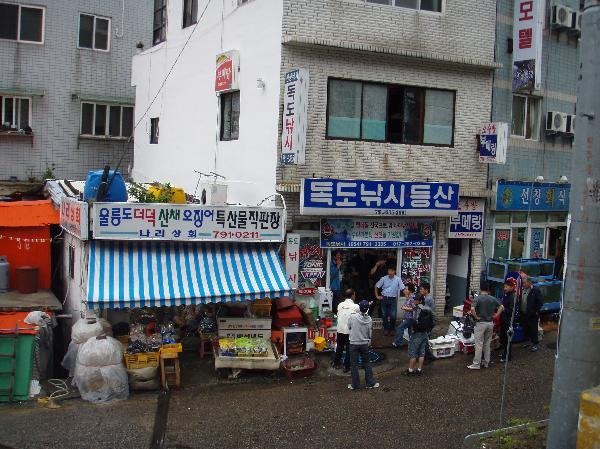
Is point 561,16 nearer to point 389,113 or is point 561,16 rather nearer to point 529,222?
point 529,222

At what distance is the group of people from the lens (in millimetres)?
11711

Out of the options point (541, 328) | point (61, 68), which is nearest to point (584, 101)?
point (541, 328)

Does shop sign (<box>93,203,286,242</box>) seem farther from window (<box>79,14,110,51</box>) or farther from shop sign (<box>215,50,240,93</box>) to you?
window (<box>79,14,110,51</box>)

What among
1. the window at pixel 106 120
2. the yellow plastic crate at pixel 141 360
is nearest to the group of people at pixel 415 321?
the yellow plastic crate at pixel 141 360

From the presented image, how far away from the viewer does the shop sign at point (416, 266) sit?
1611 centimetres

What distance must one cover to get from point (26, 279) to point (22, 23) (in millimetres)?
11366

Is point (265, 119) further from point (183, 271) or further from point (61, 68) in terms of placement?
point (61, 68)

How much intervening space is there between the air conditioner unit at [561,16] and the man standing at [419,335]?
9.95 m

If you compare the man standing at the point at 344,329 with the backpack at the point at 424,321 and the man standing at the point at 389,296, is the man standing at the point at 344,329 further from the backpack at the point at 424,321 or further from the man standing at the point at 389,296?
the man standing at the point at 389,296

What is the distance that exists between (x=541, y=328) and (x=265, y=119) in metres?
8.74

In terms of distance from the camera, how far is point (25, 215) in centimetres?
1609

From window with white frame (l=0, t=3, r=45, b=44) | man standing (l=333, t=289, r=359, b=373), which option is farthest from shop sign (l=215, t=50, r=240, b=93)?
window with white frame (l=0, t=3, r=45, b=44)

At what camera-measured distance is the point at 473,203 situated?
16.8 meters

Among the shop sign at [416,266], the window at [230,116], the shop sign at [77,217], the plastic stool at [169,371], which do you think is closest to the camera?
the plastic stool at [169,371]
